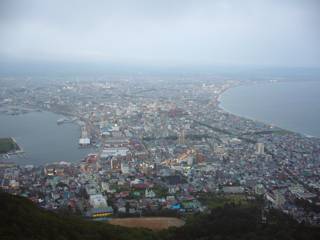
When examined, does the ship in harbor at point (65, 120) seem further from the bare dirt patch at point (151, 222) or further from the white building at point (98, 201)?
the bare dirt patch at point (151, 222)

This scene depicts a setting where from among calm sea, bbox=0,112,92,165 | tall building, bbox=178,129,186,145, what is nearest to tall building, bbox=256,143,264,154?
tall building, bbox=178,129,186,145

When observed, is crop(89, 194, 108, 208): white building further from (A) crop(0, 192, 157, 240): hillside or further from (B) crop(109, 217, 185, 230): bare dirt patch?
(A) crop(0, 192, 157, 240): hillside

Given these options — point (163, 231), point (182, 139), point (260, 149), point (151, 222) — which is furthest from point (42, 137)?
point (163, 231)

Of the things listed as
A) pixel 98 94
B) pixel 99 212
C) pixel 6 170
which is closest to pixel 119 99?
pixel 98 94

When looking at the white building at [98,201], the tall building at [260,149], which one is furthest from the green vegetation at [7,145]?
the tall building at [260,149]

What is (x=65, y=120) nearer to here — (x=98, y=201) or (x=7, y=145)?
(x=7, y=145)
